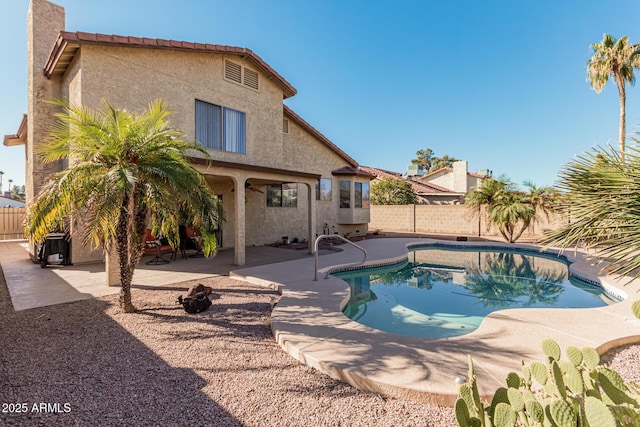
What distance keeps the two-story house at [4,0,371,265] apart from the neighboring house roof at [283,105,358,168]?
0.23 ft

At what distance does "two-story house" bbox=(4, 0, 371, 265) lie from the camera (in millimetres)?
10195

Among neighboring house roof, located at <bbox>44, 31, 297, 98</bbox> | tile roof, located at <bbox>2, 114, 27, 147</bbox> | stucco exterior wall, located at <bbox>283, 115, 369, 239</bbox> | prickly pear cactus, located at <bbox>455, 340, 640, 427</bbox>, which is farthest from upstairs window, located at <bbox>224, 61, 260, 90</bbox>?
prickly pear cactus, located at <bbox>455, 340, 640, 427</bbox>

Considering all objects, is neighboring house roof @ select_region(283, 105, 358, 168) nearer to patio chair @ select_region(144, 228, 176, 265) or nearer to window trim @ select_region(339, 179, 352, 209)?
window trim @ select_region(339, 179, 352, 209)

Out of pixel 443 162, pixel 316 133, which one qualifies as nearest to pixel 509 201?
pixel 316 133

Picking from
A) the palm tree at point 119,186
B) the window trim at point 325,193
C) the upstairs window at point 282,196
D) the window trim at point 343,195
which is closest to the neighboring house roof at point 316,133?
the window trim at point 343,195

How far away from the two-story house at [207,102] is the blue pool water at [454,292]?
4.30m

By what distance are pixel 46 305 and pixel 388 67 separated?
79.4 feet

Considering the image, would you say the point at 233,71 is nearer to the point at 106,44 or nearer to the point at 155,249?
the point at 106,44

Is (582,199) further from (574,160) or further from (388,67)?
(388,67)

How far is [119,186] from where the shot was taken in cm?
533

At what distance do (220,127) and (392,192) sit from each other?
21015mm

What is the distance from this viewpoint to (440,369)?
392cm

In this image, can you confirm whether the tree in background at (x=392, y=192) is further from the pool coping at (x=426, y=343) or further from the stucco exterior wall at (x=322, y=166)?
the pool coping at (x=426, y=343)

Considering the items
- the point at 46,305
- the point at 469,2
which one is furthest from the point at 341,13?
the point at 46,305
